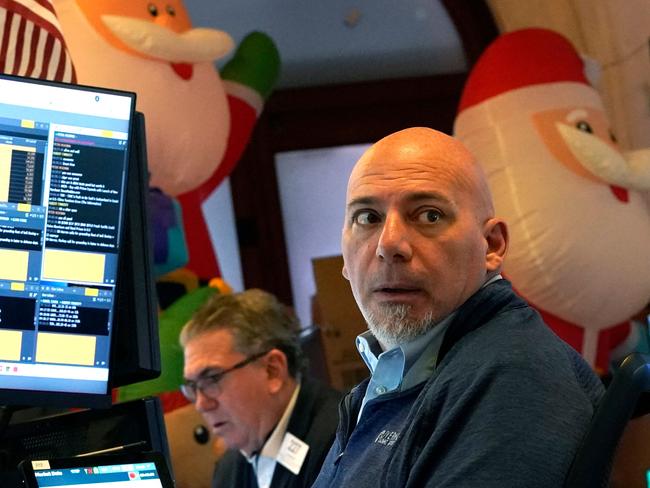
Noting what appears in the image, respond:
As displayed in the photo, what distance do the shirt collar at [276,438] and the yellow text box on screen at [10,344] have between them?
143 cm

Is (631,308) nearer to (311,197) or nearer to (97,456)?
(311,197)

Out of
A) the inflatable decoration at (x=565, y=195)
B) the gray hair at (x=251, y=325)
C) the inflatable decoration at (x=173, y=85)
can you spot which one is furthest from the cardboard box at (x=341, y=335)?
the gray hair at (x=251, y=325)

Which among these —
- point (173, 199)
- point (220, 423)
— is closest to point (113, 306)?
point (220, 423)

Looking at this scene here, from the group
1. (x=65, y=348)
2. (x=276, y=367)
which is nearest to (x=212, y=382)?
(x=276, y=367)

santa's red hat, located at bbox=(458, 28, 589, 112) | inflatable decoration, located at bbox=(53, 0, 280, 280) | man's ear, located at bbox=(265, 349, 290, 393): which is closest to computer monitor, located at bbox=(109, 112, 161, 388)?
man's ear, located at bbox=(265, 349, 290, 393)

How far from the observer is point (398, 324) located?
1412 millimetres

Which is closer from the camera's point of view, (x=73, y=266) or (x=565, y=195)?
(x=73, y=266)

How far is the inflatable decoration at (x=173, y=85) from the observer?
313 centimetres

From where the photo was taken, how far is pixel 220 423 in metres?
2.71

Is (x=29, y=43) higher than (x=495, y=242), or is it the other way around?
(x=29, y=43)

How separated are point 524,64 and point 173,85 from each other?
1054mm

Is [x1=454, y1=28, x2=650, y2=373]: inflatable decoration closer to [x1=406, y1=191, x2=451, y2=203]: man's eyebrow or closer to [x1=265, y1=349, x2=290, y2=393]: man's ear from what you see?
[x1=265, y1=349, x2=290, y2=393]: man's ear

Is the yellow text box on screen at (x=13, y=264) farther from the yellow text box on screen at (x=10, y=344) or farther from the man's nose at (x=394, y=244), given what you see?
the man's nose at (x=394, y=244)

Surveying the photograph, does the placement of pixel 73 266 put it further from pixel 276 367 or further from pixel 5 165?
pixel 276 367
